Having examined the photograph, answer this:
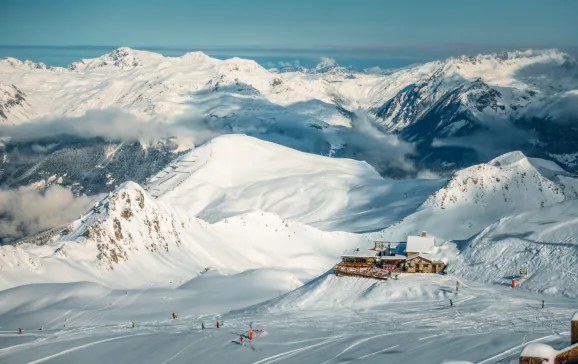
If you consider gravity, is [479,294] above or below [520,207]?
below

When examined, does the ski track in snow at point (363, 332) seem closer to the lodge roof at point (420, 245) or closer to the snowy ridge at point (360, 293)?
the snowy ridge at point (360, 293)

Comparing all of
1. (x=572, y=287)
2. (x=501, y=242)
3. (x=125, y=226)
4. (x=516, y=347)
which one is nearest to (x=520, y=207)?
(x=125, y=226)

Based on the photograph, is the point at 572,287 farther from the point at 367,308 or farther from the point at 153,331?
the point at 153,331

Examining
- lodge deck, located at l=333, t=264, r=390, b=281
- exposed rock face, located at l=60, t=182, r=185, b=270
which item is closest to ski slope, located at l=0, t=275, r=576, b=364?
lodge deck, located at l=333, t=264, r=390, b=281

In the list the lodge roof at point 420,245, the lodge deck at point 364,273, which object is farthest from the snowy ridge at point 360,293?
the lodge roof at point 420,245

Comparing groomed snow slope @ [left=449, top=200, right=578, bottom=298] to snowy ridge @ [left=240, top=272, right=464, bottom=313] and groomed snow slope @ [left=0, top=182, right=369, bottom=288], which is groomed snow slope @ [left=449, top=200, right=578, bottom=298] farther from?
groomed snow slope @ [left=0, top=182, right=369, bottom=288]
